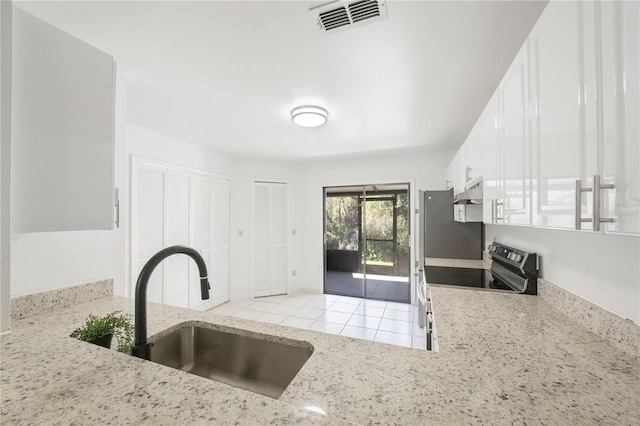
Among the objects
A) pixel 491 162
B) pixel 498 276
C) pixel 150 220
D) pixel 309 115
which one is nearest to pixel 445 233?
pixel 498 276

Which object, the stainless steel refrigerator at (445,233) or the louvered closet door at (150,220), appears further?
the stainless steel refrigerator at (445,233)

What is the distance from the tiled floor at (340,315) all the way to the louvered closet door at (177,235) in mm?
704

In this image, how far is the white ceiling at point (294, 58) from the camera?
133cm

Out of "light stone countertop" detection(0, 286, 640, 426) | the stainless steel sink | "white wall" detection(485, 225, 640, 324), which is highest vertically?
"white wall" detection(485, 225, 640, 324)

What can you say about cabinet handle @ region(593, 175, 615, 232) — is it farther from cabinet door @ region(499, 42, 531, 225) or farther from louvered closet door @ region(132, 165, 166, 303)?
louvered closet door @ region(132, 165, 166, 303)

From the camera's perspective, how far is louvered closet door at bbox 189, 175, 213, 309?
3639 millimetres

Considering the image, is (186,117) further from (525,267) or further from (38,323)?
(525,267)

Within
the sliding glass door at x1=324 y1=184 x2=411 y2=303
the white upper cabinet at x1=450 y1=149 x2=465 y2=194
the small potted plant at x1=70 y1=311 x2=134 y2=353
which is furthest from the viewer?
the sliding glass door at x1=324 y1=184 x2=411 y2=303

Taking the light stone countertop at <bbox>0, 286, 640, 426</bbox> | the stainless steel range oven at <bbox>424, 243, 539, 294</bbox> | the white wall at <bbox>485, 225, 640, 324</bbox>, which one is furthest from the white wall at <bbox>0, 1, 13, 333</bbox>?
the stainless steel range oven at <bbox>424, 243, 539, 294</bbox>

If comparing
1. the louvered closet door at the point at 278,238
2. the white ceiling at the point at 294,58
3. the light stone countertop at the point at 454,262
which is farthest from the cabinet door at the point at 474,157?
the louvered closet door at the point at 278,238

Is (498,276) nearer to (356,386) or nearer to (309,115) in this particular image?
(356,386)

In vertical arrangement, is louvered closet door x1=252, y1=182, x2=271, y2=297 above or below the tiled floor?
above

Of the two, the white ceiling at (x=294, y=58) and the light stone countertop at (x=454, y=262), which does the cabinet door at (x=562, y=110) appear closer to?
the white ceiling at (x=294, y=58)

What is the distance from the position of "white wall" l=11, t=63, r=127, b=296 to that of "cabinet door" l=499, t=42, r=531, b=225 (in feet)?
7.19
